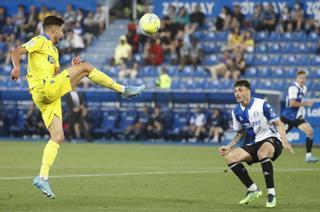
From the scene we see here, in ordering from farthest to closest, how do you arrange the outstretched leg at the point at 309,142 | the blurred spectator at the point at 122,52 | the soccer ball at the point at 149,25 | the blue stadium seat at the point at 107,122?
the blurred spectator at the point at 122,52 < the blue stadium seat at the point at 107,122 < the outstretched leg at the point at 309,142 < the soccer ball at the point at 149,25

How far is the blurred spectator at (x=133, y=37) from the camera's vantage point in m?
34.4

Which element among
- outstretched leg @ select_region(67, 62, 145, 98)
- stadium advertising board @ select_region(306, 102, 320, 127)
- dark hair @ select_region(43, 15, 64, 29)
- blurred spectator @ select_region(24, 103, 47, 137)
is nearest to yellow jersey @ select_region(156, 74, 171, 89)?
blurred spectator @ select_region(24, 103, 47, 137)

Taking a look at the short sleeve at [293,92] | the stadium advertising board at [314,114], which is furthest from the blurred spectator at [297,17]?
the short sleeve at [293,92]

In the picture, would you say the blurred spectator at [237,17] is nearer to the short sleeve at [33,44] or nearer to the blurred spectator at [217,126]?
the blurred spectator at [217,126]

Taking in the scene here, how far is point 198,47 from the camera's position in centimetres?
3319

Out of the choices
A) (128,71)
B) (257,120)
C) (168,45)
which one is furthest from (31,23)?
(257,120)

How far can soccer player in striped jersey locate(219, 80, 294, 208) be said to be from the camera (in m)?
12.0

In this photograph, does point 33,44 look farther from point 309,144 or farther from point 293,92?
point 293,92

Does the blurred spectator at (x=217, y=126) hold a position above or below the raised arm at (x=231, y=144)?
below

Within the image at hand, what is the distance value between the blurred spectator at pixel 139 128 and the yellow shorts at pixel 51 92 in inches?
738

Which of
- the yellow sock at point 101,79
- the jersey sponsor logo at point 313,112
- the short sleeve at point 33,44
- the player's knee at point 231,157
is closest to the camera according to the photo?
the player's knee at point 231,157

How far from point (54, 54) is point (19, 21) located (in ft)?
83.7

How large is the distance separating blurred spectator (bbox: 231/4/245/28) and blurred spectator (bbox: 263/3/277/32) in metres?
0.95

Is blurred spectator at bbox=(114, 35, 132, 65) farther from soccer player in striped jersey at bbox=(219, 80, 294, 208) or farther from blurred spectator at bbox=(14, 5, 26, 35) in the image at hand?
soccer player in striped jersey at bbox=(219, 80, 294, 208)
